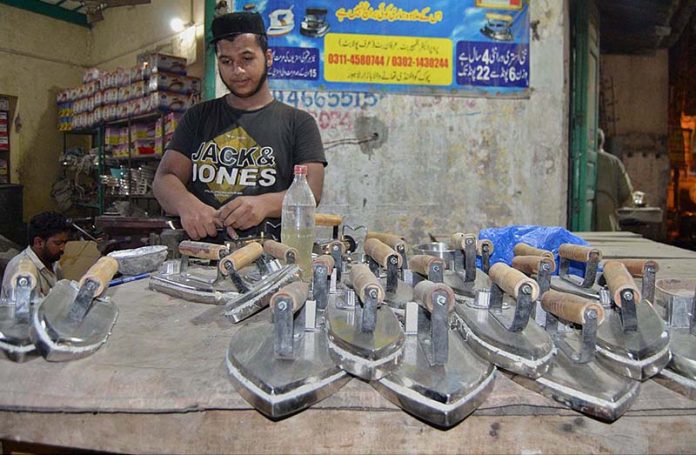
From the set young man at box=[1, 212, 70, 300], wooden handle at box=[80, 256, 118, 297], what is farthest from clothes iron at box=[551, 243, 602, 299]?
young man at box=[1, 212, 70, 300]

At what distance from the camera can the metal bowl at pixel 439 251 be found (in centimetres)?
152

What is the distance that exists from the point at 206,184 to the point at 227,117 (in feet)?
1.14

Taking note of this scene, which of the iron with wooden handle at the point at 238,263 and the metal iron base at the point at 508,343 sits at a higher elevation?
the iron with wooden handle at the point at 238,263

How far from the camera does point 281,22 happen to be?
346 cm

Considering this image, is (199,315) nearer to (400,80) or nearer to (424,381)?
(424,381)

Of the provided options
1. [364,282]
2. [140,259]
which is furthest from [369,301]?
[140,259]

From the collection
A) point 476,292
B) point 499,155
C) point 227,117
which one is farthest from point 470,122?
point 476,292

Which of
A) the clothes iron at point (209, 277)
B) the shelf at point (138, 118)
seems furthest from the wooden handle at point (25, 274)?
the shelf at point (138, 118)

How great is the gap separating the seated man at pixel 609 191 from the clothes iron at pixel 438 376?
5817mm

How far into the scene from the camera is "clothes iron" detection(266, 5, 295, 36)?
11.4 feet

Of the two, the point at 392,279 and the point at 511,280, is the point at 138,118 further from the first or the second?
the point at 511,280

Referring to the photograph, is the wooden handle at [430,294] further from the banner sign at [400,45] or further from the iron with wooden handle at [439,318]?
the banner sign at [400,45]

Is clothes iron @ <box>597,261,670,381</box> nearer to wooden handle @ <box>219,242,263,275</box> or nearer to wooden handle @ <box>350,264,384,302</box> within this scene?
wooden handle @ <box>350,264,384,302</box>

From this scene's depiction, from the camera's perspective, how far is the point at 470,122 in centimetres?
362
